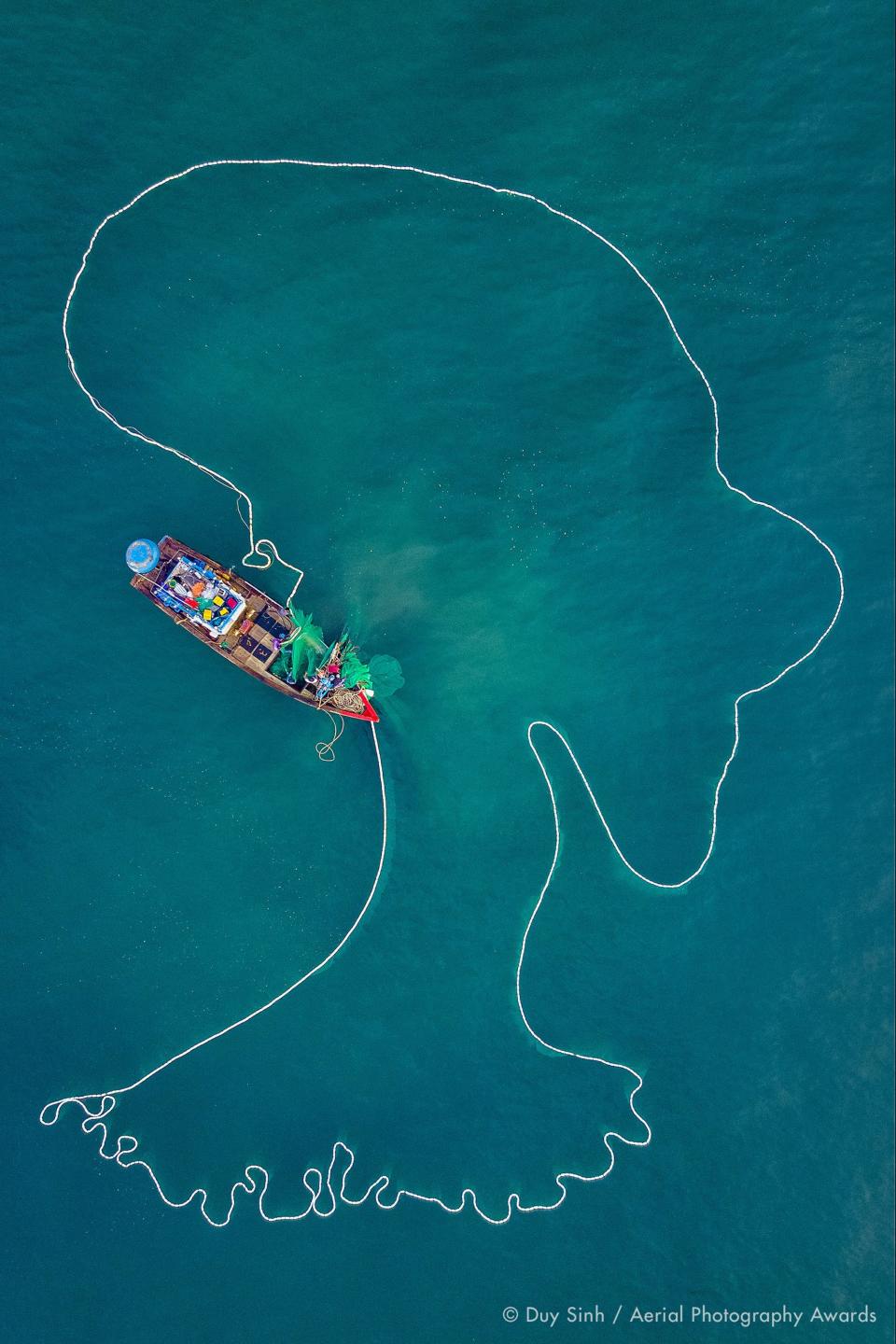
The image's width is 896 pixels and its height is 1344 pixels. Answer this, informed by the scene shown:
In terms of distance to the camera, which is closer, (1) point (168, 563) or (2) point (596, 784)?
(1) point (168, 563)

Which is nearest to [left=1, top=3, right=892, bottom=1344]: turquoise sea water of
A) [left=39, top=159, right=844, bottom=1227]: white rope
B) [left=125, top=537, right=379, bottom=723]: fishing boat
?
[left=39, top=159, right=844, bottom=1227]: white rope

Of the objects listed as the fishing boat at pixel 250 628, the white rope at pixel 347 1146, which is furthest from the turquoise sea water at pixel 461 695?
Answer: the fishing boat at pixel 250 628

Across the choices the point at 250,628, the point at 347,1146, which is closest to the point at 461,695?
the point at 250,628

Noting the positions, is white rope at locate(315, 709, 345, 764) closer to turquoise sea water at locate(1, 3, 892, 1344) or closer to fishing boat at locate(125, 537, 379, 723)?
turquoise sea water at locate(1, 3, 892, 1344)

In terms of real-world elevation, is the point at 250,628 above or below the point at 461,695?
above

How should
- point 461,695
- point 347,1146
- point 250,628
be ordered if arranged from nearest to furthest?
point 250,628 < point 461,695 < point 347,1146

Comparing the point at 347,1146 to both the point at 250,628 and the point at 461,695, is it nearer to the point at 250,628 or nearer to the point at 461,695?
the point at 461,695

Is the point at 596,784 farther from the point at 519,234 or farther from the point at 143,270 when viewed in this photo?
the point at 143,270

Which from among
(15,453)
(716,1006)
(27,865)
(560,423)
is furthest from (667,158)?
(27,865)
